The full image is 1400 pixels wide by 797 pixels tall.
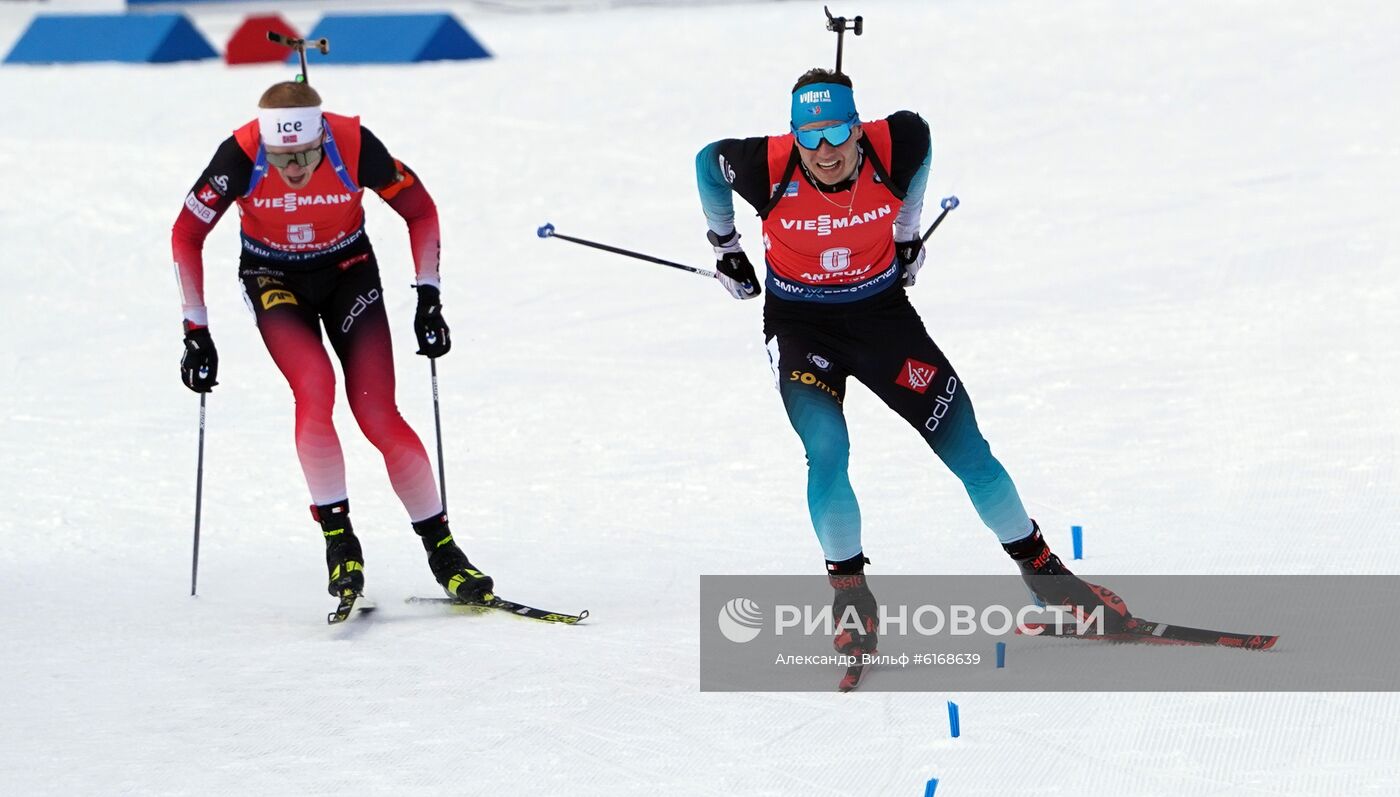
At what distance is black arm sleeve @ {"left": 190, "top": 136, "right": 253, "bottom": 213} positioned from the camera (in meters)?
5.56

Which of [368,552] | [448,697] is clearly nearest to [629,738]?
[448,697]

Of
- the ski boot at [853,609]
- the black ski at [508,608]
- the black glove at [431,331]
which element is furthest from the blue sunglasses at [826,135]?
the black ski at [508,608]

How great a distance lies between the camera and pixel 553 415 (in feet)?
29.0

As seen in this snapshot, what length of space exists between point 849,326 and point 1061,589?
0.93m

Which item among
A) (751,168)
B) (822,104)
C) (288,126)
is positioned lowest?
(751,168)

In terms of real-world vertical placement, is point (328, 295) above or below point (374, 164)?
below

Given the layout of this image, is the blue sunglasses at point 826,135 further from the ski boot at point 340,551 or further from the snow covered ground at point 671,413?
the ski boot at point 340,551

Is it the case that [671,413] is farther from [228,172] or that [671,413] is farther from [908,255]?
[908,255]

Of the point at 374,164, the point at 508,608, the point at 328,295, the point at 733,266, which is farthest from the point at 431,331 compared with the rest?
the point at 733,266

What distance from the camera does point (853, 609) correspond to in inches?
187

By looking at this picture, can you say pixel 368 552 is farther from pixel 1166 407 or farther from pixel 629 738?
pixel 1166 407

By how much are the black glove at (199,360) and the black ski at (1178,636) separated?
9.40 feet

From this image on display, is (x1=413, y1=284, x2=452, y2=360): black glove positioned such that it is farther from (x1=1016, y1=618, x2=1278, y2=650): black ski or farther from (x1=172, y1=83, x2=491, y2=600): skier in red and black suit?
(x1=1016, y1=618, x2=1278, y2=650): black ski

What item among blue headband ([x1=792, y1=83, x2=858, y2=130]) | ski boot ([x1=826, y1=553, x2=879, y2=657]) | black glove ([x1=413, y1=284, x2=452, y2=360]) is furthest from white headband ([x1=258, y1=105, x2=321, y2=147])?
ski boot ([x1=826, y1=553, x2=879, y2=657])
